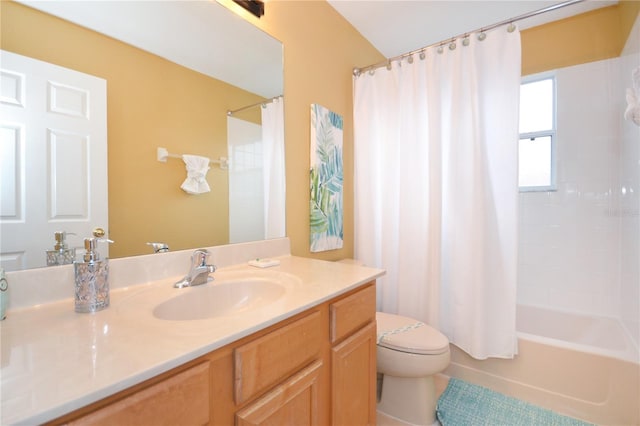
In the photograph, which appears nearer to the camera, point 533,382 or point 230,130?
point 230,130

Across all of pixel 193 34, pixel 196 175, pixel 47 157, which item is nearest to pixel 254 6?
pixel 193 34

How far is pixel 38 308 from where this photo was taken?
739 millimetres

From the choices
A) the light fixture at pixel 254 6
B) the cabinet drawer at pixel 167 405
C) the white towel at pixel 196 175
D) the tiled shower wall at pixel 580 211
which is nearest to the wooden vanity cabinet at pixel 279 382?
the cabinet drawer at pixel 167 405

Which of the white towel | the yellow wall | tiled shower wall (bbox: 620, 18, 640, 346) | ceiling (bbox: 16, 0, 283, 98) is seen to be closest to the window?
the yellow wall

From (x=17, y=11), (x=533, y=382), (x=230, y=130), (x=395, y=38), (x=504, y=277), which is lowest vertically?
(x=533, y=382)

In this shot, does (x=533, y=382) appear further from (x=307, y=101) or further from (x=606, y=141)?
(x=307, y=101)

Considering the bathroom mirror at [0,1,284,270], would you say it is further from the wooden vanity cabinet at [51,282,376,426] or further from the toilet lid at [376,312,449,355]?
the toilet lid at [376,312,449,355]

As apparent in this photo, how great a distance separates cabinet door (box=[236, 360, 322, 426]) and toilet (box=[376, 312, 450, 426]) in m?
0.67

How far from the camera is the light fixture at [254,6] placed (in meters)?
1.32

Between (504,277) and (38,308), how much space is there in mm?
1923

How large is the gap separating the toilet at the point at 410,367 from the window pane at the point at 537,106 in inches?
73.4

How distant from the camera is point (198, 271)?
997mm

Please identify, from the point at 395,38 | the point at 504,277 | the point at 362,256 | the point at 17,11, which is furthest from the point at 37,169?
the point at 395,38

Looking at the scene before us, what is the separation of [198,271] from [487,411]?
1647 millimetres
